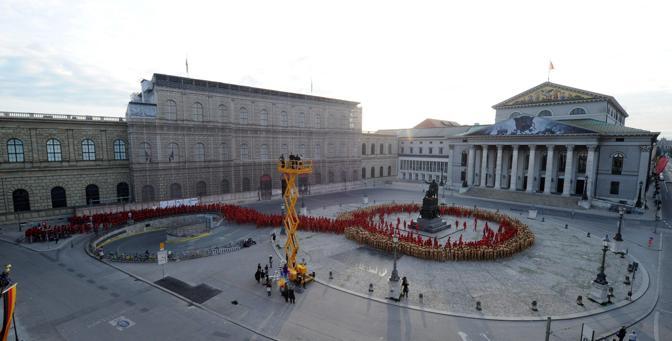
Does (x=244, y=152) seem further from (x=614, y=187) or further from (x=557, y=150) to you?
(x=614, y=187)

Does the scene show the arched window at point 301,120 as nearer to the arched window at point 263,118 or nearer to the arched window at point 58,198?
the arched window at point 263,118

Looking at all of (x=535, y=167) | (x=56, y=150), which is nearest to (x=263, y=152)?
(x=56, y=150)

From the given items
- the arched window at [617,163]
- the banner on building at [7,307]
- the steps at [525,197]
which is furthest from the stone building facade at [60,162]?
the arched window at [617,163]

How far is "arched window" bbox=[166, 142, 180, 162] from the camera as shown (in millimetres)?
37594

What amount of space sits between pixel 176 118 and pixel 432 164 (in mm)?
47032

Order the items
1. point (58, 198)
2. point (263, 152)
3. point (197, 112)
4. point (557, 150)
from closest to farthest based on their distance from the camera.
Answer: point (58, 198) → point (197, 112) → point (557, 150) → point (263, 152)

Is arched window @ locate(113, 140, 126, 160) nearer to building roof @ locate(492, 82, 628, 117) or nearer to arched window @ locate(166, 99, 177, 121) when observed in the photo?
arched window @ locate(166, 99, 177, 121)

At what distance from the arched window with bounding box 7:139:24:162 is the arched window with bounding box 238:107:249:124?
21.6 metres

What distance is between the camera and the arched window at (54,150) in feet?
103

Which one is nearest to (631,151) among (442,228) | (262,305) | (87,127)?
(442,228)

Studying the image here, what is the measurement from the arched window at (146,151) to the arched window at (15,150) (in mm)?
9858

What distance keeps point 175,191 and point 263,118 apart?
1495 centimetres

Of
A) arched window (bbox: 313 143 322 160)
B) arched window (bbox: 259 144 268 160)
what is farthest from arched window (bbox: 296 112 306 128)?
arched window (bbox: 259 144 268 160)

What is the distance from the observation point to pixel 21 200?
100 feet
